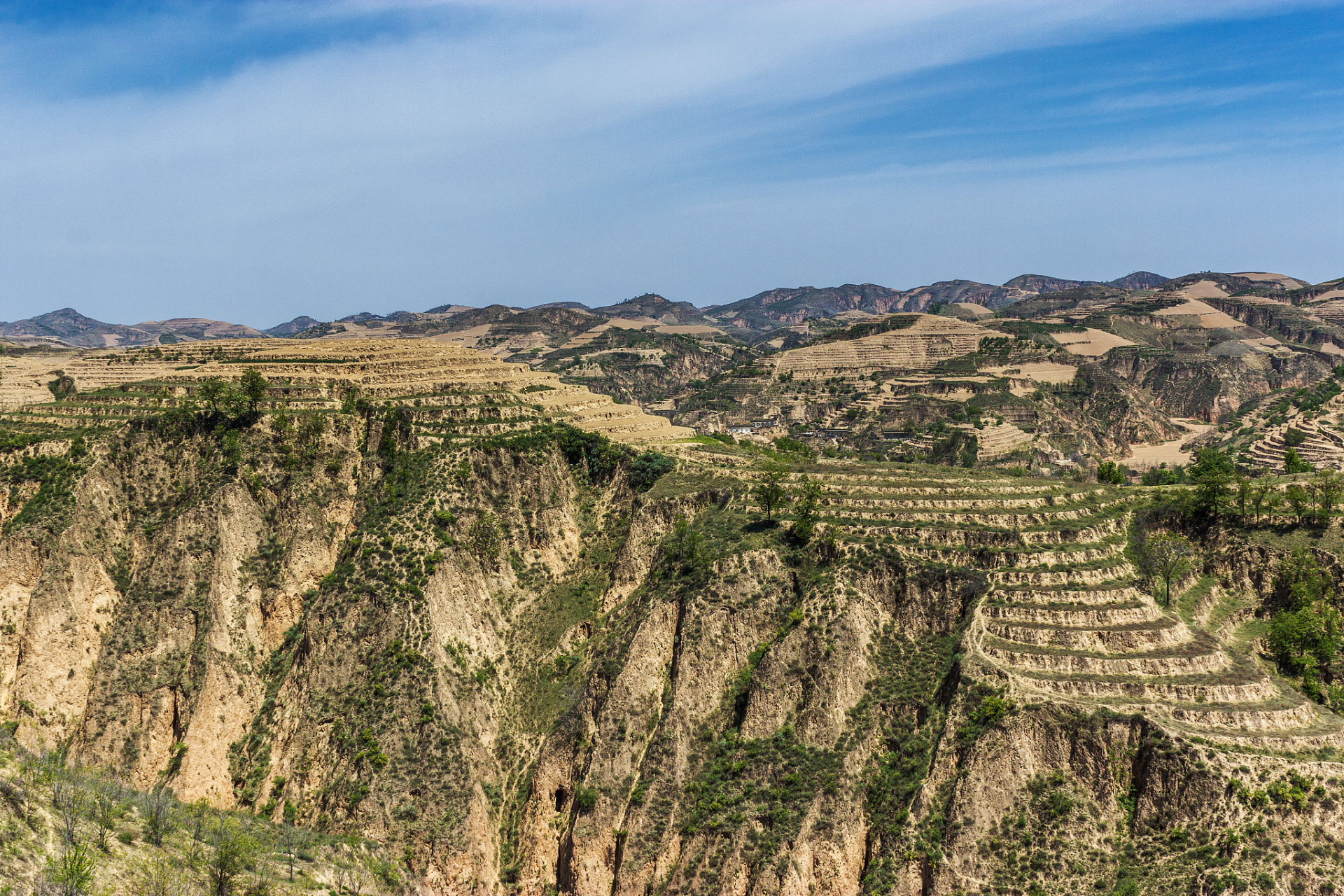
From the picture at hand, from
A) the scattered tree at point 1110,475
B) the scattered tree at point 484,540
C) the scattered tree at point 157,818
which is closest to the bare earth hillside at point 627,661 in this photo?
the scattered tree at point 484,540

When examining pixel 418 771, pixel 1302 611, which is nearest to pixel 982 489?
pixel 1302 611

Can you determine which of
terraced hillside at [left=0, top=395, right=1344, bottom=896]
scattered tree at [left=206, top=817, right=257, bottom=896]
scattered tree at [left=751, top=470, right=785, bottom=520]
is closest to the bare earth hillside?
terraced hillside at [left=0, top=395, right=1344, bottom=896]

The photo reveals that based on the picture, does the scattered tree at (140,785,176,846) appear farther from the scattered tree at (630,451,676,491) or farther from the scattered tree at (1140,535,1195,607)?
the scattered tree at (1140,535,1195,607)

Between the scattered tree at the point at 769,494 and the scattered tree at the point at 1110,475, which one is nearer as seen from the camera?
the scattered tree at the point at 769,494

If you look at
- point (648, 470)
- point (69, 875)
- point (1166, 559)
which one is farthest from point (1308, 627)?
point (69, 875)

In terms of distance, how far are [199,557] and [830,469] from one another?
61.1 m

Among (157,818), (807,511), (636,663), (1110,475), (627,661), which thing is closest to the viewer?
(157,818)

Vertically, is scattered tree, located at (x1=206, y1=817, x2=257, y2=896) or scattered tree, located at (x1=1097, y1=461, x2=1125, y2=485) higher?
scattered tree, located at (x1=1097, y1=461, x2=1125, y2=485)

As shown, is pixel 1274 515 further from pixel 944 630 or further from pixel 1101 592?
pixel 944 630

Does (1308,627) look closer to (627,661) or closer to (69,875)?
(627,661)

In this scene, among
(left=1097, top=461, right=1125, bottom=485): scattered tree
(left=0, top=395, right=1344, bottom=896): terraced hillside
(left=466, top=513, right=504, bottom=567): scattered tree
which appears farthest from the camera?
(left=1097, top=461, right=1125, bottom=485): scattered tree

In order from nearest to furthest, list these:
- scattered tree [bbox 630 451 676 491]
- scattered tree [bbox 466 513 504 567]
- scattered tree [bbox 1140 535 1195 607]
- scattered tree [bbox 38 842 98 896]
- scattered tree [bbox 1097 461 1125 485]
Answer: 1. scattered tree [bbox 38 842 98 896]
2. scattered tree [bbox 1140 535 1195 607]
3. scattered tree [bbox 466 513 504 567]
4. scattered tree [bbox 630 451 676 491]
5. scattered tree [bbox 1097 461 1125 485]

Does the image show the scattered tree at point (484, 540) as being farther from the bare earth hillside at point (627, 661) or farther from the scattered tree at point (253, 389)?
the scattered tree at point (253, 389)

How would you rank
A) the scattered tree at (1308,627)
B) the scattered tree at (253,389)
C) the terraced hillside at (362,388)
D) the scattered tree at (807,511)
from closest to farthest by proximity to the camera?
the scattered tree at (1308,627) < the scattered tree at (807,511) < the scattered tree at (253,389) < the terraced hillside at (362,388)
